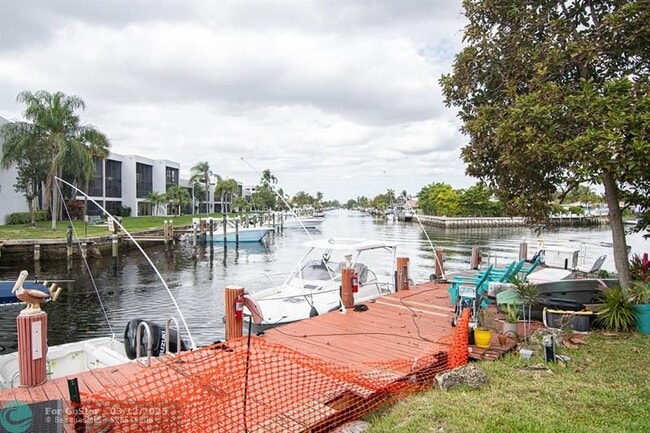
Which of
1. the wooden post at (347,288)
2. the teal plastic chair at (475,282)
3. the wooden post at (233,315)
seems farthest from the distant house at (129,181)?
the teal plastic chair at (475,282)

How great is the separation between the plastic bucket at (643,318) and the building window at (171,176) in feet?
253

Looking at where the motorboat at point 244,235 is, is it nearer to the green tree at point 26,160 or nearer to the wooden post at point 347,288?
the green tree at point 26,160

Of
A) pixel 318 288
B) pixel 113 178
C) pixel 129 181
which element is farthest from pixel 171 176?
pixel 318 288

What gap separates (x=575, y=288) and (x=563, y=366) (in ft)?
11.2

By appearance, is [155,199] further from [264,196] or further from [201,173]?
[264,196]

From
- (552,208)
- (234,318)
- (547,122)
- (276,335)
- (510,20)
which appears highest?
(510,20)

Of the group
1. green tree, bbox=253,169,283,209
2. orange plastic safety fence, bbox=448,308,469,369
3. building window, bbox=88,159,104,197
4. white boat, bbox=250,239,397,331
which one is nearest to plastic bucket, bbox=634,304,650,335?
orange plastic safety fence, bbox=448,308,469,369

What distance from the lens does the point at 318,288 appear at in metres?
12.2

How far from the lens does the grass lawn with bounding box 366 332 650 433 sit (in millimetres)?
4414

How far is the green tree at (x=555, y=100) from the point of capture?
284 inches

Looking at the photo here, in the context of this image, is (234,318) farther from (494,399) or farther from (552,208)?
(552,208)

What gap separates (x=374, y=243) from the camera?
13375mm

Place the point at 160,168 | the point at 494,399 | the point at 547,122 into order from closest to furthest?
the point at 494,399, the point at 547,122, the point at 160,168

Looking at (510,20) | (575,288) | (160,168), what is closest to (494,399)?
(575,288)
